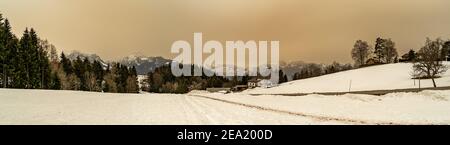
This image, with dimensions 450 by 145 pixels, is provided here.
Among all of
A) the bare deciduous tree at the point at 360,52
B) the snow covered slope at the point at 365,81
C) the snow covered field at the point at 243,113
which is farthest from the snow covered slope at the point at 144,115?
the bare deciduous tree at the point at 360,52

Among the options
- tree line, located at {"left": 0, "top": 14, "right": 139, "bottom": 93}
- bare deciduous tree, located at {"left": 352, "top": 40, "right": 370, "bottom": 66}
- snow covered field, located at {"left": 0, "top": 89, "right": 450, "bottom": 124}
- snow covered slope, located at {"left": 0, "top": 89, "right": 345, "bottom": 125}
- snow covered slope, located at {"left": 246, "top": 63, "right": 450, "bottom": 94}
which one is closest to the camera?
snow covered slope, located at {"left": 0, "top": 89, "right": 345, "bottom": 125}

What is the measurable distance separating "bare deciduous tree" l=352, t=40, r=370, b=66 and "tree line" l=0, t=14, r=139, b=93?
289 ft

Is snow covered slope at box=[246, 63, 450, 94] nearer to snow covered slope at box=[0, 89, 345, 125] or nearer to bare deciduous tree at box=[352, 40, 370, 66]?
bare deciduous tree at box=[352, 40, 370, 66]

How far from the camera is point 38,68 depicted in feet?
285

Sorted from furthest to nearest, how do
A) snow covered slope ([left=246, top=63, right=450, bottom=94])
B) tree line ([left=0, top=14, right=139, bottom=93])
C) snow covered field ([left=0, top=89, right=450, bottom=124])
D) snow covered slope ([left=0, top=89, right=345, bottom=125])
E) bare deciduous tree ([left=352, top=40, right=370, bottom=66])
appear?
bare deciduous tree ([left=352, top=40, right=370, bottom=66]) → snow covered slope ([left=246, top=63, right=450, bottom=94]) → tree line ([left=0, top=14, right=139, bottom=93]) → snow covered field ([left=0, top=89, right=450, bottom=124]) → snow covered slope ([left=0, top=89, right=345, bottom=125])

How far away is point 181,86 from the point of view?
610ft

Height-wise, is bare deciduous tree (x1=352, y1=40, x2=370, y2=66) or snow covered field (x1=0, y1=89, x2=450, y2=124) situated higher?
bare deciduous tree (x1=352, y1=40, x2=370, y2=66)

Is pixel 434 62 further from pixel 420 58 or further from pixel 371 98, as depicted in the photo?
pixel 371 98

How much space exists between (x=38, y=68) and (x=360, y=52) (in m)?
111

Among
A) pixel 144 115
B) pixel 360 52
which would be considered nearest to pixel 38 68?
pixel 144 115

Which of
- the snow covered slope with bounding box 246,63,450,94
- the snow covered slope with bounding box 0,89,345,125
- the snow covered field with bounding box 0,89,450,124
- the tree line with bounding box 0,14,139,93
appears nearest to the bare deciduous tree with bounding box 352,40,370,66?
the snow covered slope with bounding box 246,63,450,94

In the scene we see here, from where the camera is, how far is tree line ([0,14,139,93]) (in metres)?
73.3
